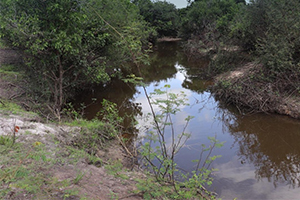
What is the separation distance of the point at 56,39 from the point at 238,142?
562 centimetres

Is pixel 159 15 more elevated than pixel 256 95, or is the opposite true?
pixel 159 15

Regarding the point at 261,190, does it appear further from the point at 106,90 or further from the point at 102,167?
the point at 106,90

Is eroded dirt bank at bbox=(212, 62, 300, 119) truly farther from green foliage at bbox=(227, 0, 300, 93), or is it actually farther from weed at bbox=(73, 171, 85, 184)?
weed at bbox=(73, 171, 85, 184)

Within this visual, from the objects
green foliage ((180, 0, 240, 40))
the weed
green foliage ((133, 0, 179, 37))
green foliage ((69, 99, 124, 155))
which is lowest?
the weed

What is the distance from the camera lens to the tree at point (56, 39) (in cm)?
724

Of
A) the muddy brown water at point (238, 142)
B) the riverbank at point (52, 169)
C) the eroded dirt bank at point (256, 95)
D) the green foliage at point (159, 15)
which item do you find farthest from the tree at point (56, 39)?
the green foliage at point (159, 15)

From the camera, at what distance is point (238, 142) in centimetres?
730

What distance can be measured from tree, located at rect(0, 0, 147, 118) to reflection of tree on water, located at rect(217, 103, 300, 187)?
12.9 feet

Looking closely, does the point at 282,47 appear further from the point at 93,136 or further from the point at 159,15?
the point at 159,15

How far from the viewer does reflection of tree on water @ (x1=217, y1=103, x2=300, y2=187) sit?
19.1ft

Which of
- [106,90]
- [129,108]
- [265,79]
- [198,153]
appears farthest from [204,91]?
[198,153]

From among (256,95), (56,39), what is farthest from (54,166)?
(256,95)

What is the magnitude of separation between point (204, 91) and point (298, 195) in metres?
7.31

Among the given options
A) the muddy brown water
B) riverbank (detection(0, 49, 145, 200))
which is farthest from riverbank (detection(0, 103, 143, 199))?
the muddy brown water
